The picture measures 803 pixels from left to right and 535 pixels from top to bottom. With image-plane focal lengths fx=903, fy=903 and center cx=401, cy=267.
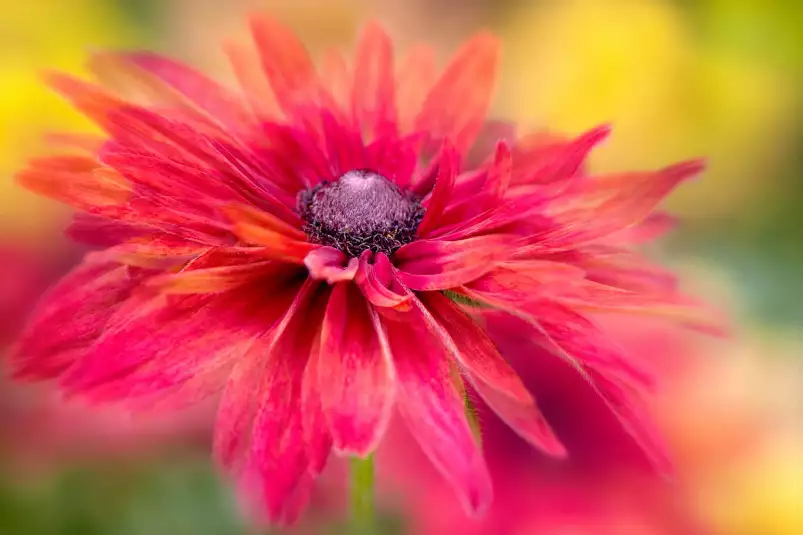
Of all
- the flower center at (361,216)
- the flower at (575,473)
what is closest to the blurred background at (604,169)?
the flower at (575,473)

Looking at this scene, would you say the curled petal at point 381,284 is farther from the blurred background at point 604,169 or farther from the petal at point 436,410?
the blurred background at point 604,169

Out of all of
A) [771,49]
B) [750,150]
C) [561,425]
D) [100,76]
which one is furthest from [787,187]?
[100,76]

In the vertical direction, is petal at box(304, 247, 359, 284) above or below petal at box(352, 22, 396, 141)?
below

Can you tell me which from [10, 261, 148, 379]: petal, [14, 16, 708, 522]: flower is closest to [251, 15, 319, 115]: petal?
[14, 16, 708, 522]: flower

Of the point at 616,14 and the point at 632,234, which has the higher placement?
the point at 616,14

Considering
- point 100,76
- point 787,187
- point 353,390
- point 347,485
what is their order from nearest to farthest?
point 353,390
point 100,76
point 347,485
point 787,187

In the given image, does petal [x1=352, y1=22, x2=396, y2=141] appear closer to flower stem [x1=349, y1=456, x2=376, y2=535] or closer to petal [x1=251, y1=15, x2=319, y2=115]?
petal [x1=251, y1=15, x2=319, y2=115]

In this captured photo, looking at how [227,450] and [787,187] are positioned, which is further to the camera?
[787,187]

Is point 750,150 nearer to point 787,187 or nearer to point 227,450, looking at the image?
point 787,187
